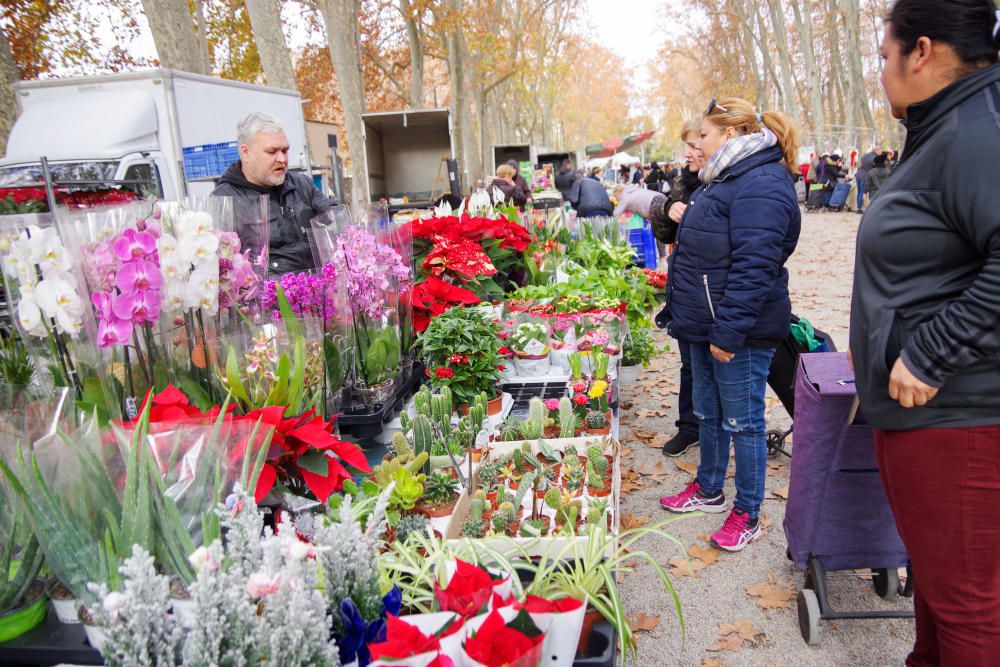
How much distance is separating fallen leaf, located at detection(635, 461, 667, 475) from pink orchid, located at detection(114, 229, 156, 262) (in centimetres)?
335

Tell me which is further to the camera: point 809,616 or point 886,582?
point 886,582

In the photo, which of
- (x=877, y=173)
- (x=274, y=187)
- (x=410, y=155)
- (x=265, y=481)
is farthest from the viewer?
(x=877, y=173)

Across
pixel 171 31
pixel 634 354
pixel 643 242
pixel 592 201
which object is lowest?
pixel 634 354

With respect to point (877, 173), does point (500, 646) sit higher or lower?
higher

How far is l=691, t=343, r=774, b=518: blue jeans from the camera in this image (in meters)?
3.19

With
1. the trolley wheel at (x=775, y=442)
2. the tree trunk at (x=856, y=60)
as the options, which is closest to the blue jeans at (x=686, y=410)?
the trolley wheel at (x=775, y=442)

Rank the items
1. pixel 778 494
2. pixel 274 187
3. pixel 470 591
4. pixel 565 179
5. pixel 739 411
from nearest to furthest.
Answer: pixel 470 591 → pixel 739 411 → pixel 274 187 → pixel 778 494 → pixel 565 179

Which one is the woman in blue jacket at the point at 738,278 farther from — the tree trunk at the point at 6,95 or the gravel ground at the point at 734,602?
the tree trunk at the point at 6,95

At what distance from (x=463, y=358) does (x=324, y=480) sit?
1.26 meters

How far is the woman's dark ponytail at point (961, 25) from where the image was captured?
5.49ft

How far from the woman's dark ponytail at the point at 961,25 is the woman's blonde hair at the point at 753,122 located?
1330mm

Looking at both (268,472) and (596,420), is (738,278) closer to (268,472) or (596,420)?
(596,420)

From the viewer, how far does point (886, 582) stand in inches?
A: 115

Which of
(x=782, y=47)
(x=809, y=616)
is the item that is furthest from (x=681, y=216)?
(x=782, y=47)
